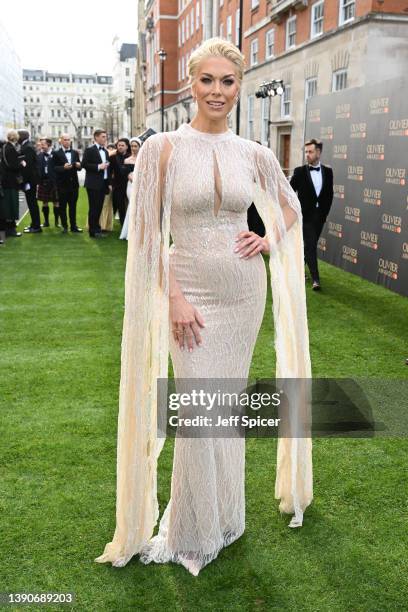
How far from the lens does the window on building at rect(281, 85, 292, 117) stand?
24.0 metres

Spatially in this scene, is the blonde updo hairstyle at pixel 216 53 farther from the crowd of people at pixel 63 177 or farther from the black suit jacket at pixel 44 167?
the black suit jacket at pixel 44 167

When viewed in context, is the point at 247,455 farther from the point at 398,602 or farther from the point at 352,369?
the point at 352,369

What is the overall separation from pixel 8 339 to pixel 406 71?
50.9 ft

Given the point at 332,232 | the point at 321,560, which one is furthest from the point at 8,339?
the point at 332,232

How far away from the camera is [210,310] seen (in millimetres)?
2678

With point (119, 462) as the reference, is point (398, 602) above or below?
below

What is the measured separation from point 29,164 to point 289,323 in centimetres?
1102

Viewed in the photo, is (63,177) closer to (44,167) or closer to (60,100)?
(44,167)

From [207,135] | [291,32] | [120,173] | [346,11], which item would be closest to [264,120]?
[291,32]

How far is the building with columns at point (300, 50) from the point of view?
1733cm

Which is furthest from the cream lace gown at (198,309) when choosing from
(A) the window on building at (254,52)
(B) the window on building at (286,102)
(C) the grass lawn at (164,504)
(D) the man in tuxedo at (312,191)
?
(A) the window on building at (254,52)

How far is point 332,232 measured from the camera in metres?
10.8

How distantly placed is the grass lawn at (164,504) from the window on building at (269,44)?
2289cm

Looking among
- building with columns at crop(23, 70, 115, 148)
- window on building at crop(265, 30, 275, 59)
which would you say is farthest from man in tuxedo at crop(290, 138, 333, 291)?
building with columns at crop(23, 70, 115, 148)
